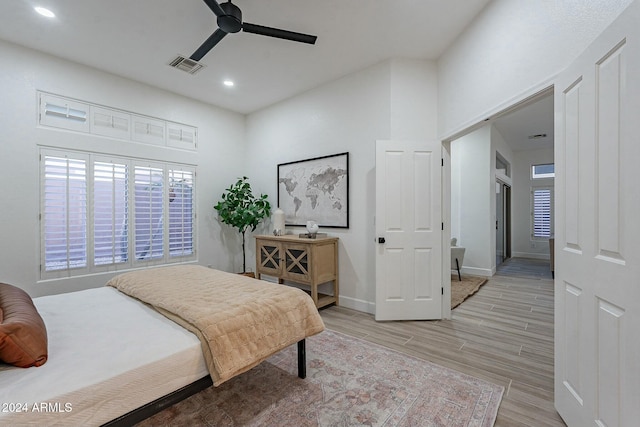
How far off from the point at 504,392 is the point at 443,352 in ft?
1.94

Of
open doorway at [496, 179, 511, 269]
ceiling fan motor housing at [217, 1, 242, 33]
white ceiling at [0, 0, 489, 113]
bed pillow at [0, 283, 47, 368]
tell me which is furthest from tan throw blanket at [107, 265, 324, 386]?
open doorway at [496, 179, 511, 269]

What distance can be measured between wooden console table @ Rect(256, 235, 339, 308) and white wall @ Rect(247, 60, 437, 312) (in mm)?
172

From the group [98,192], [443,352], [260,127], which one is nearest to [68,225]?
[98,192]

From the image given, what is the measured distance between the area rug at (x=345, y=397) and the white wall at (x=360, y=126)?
141 centimetres

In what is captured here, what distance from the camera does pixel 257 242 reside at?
170 inches

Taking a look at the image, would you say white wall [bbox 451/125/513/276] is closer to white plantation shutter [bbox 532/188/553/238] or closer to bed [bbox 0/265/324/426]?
white plantation shutter [bbox 532/188/553/238]

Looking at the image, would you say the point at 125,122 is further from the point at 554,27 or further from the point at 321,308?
the point at 554,27

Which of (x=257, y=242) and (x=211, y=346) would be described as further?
(x=257, y=242)

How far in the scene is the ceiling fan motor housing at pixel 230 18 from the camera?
217 cm

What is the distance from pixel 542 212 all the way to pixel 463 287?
16.3 ft

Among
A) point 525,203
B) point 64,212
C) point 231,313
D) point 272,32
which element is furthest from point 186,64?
point 525,203

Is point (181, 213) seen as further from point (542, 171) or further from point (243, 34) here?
point (542, 171)

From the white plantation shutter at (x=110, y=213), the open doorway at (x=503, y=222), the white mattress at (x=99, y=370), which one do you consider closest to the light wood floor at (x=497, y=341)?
the white mattress at (x=99, y=370)

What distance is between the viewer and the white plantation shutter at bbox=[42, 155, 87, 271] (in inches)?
129
